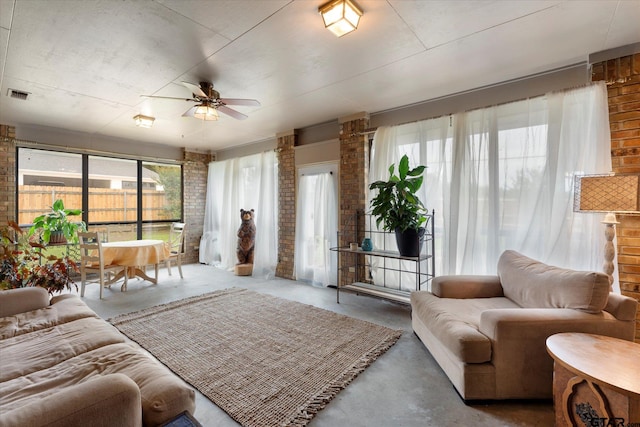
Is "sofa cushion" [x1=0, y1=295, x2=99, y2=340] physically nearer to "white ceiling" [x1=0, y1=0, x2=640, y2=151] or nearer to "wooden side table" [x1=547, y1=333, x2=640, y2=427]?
"white ceiling" [x1=0, y1=0, x2=640, y2=151]

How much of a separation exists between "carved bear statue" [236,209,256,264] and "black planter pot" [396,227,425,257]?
122 inches

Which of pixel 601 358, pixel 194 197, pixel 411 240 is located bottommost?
pixel 601 358

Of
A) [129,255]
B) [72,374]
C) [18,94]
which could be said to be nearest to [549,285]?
[72,374]

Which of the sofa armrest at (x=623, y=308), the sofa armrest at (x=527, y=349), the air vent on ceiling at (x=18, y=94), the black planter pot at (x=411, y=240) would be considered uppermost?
the air vent on ceiling at (x=18, y=94)

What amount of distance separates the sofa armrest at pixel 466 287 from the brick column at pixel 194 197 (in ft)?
17.8

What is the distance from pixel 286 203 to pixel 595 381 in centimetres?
432

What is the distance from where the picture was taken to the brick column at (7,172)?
423 cm

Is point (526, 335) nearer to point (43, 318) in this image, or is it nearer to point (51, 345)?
point (51, 345)

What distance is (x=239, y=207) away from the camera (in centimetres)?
591

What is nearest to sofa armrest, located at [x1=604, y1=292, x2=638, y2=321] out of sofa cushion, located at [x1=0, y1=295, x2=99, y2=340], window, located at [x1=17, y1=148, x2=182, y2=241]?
sofa cushion, located at [x1=0, y1=295, x2=99, y2=340]

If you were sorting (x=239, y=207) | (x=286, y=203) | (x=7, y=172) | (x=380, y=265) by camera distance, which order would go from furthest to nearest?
(x=239, y=207), (x=286, y=203), (x=7, y=172), (x=380, y=265)

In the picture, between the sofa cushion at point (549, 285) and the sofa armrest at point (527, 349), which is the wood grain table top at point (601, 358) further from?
the sofa cushion at point (549, 285)

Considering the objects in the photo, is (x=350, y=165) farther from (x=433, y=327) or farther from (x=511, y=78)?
(x=433, y=327)

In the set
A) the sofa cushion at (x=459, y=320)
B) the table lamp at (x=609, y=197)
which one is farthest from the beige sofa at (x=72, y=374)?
the table lamp at (x=609, y=197)
